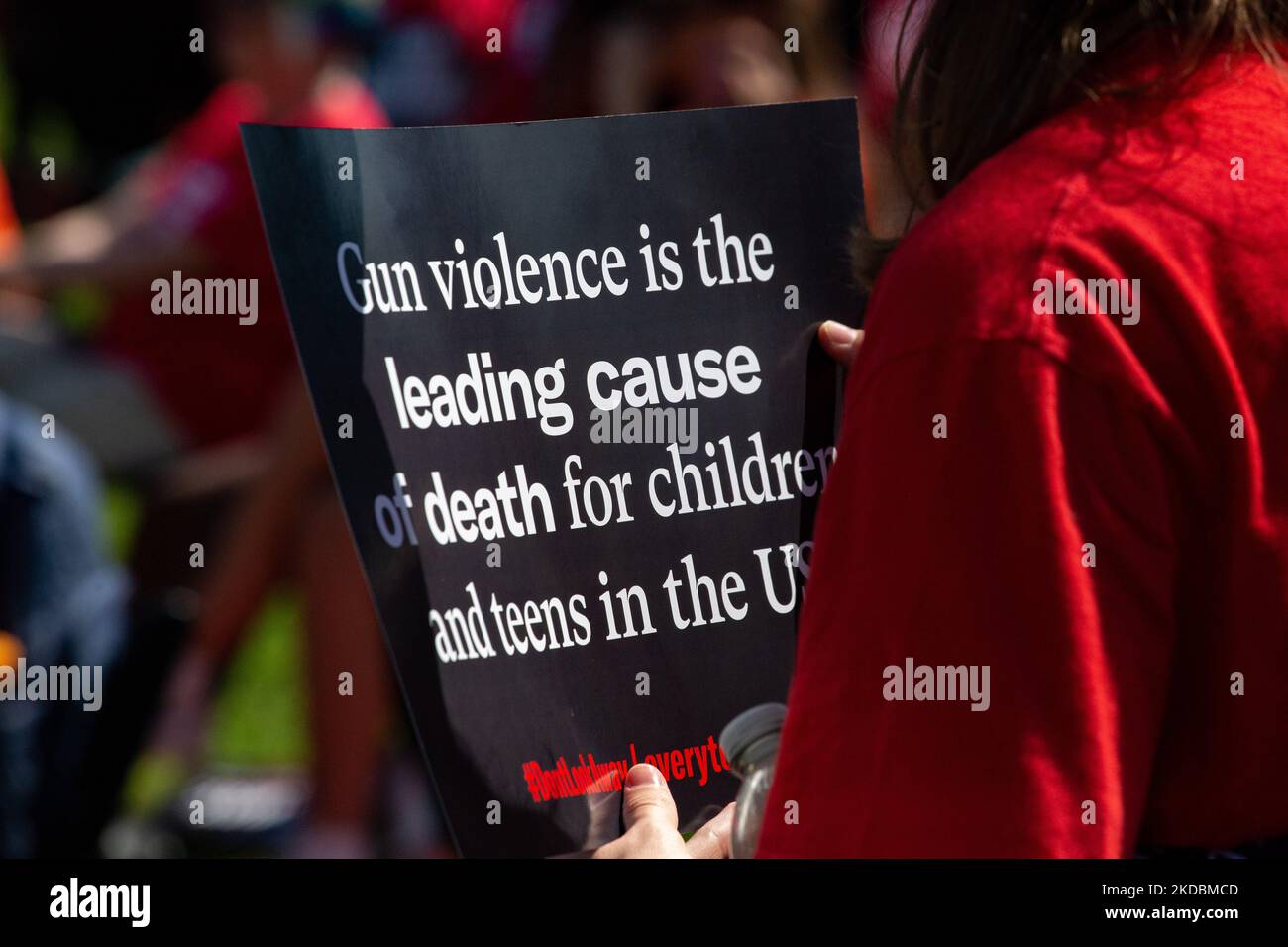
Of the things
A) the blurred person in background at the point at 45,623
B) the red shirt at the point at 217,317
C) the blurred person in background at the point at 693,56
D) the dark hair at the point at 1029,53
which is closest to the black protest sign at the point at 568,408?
the dark hair at the point at 1029,53

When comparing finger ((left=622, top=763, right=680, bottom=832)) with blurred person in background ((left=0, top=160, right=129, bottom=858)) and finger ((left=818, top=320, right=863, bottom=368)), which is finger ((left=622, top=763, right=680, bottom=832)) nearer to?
finger ((left=818, top=320, right=863, bottom=368))

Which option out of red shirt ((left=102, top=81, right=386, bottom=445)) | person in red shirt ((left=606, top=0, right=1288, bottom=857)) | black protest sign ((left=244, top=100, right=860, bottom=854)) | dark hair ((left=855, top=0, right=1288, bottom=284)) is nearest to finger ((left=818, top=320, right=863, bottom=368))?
black protest sign ((left=244, top=100, right=860, bottom=854))

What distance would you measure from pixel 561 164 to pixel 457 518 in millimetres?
299

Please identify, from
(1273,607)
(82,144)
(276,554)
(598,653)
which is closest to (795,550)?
(598,653)

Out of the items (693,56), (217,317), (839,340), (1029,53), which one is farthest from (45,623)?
(1029,53)

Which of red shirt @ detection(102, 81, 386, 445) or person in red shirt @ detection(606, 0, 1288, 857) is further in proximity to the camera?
red shirt @ detection(102, 81, 386, 445)

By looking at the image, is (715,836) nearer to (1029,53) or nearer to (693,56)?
(1029,53)

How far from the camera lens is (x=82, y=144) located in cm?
800

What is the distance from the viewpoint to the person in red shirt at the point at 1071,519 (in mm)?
918

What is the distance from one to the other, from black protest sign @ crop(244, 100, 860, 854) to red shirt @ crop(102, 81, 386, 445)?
2.28 metres

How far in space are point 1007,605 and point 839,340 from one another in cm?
48

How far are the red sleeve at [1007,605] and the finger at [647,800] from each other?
40 cm

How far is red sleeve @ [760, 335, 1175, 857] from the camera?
36.1 inches

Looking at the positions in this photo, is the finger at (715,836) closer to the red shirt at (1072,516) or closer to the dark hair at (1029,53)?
the red shirt at (1072,516)
